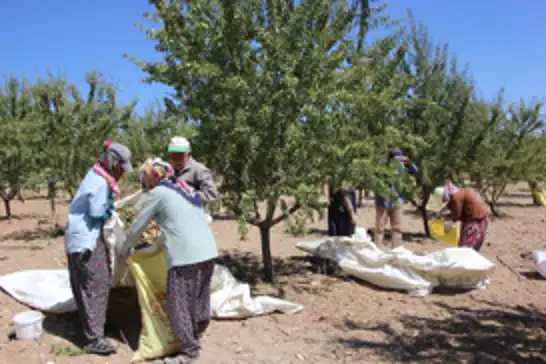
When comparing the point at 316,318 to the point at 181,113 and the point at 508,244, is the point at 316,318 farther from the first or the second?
the point at 508,244

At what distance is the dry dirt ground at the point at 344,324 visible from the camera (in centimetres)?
393

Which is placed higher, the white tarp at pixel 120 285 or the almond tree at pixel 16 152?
the almond tree at pixel 16 152

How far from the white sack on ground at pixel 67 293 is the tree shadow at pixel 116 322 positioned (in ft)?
0.65

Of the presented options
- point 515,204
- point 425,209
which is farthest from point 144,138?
point 515,204

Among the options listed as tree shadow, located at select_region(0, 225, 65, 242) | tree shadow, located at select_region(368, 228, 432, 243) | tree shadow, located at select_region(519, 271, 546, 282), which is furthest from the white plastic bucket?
tree shadow, located at select_region(368, 228, 432, 243)

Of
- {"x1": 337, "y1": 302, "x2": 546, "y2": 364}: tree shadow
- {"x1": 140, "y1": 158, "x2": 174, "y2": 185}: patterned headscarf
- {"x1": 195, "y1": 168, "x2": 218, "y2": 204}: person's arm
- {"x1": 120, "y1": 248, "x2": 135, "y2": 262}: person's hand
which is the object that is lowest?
{"x1": 337, "y1": 302, "x2": 546, "y2": 364}: tree shadow

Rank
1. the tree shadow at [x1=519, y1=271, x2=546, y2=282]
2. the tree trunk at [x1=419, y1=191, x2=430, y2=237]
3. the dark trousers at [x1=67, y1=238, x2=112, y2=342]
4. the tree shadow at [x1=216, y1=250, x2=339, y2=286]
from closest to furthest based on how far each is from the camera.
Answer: the dark trousers at [x1=67, y1=238, x2=112, y2=342] < the tree shadow at [x1=216, y1=250, x2=339, y2=286] < the tree shadow at [x1=519, y1=271, x2=546, y2=282] < the tree trunk at [x1=419, y1=191, x2=430, y2=237]

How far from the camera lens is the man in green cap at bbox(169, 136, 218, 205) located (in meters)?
3.87

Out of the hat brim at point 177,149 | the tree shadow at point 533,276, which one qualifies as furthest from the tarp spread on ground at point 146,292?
the tree shadow at point 533,276

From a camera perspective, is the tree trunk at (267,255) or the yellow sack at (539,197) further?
the yellow sack at (539,197)

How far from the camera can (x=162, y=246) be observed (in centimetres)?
367

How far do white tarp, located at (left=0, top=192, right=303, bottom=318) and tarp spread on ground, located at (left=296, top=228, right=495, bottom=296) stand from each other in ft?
4.76

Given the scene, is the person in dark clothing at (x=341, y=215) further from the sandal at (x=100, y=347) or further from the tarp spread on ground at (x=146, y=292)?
the sandal at (x=100, y=347)

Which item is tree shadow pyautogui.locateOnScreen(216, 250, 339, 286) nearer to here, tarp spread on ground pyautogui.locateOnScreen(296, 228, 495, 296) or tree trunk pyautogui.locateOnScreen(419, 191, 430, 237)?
tarp spread on ground pyautogui.locateOnScreen(296, 228, 495, 296)
